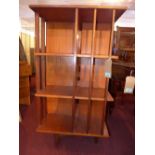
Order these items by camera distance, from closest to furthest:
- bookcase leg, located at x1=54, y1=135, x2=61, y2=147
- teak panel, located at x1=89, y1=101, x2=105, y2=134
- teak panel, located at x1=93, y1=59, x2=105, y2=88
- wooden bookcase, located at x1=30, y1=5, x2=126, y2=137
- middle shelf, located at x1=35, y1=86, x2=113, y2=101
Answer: middle shelf, located at x1=35, y1=86, x2=113, y2=101 → wooden bookcase, located at x1=30, y1=5, x2=126, y2=137 → teak panel, located at x1=89, y1=101, x2=105, y2=134 → teak panel, located at x1=93, y1=59, x2=105, y2=88 → bookcase leg, located at x1=54, y1=135, x2=61, y2=147

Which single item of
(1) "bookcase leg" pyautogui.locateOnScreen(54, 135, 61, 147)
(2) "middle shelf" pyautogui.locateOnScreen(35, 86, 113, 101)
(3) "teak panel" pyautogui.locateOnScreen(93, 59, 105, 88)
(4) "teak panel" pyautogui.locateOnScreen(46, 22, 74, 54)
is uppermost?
(4) "teak panel" pyautogui.locateOnScreen(46, 22, 74, 54)

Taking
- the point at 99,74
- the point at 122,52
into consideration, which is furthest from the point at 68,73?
the point at 122,52

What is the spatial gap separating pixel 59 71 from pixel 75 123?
2.11 feet

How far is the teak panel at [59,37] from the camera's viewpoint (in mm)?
1929

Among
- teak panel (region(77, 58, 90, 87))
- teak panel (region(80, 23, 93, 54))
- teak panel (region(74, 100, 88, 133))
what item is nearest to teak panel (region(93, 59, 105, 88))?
teak panel (region(77, 58, 90, 87))

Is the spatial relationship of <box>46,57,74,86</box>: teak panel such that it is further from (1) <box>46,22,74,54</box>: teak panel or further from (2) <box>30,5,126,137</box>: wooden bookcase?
(1) <box>46,22,74,54</box>: teak panel

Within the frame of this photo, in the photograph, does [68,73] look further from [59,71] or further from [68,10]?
[68,10]

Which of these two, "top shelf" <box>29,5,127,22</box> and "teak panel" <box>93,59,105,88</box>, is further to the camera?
"teak panel" <box>93,59,105,88</box>

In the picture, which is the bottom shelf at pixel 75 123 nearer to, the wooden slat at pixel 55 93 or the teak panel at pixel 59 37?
the wooden slat at pixel 55 93

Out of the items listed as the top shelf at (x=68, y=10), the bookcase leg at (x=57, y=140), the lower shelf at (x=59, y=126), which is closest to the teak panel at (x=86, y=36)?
the top shelf at (x=68, y=10)

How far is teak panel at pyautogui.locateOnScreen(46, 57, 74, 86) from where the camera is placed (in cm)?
201

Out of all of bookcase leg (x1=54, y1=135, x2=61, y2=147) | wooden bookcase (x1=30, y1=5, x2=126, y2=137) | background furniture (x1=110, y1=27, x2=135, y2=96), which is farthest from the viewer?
background furniture (x1=110, y1=27, x2=135, y2=96)

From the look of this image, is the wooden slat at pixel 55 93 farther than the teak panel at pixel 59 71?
No
